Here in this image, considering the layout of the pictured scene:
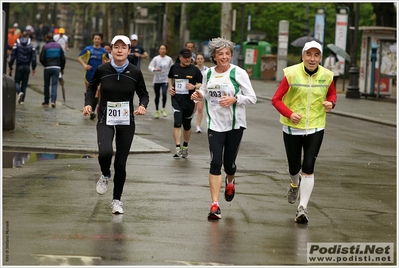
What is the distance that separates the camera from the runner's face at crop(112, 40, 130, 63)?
9.29 m

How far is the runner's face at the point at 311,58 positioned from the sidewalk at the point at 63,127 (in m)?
6.16

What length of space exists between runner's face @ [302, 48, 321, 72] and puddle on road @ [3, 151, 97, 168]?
5121 mm

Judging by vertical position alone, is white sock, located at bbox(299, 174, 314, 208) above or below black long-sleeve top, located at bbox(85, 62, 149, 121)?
below

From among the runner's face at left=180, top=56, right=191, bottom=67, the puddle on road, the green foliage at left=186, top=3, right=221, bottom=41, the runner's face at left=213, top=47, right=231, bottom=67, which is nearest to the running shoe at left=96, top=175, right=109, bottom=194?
the runner's face at left=213, top=47, right=231, bottom=67

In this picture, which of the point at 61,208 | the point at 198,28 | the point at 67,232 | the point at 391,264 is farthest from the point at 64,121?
the point at 198,28

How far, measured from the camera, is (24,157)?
14.1 meters

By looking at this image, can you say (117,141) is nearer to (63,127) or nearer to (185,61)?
(185,61)

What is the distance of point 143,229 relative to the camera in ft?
27.8

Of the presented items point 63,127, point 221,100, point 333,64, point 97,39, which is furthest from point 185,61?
point 333,64

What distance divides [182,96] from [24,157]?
2.73 metres

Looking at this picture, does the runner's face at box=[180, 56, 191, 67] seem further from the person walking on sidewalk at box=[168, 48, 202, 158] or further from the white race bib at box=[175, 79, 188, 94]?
the white race bib at box=[175, 79, 188, 94]

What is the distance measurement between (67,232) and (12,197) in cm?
210

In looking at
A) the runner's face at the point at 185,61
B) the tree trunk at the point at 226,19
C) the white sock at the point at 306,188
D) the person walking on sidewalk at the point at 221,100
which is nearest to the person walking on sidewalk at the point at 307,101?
the white sock at the point at 306,188

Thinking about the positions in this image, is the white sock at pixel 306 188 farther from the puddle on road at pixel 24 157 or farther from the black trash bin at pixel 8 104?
the black trash bin at pixel 8 104
